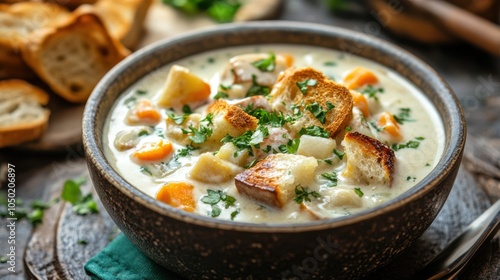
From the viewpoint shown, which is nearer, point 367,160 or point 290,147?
point 367,160

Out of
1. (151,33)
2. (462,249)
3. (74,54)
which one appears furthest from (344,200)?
(151,33)

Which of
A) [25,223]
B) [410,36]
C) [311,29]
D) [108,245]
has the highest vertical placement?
[311,29]

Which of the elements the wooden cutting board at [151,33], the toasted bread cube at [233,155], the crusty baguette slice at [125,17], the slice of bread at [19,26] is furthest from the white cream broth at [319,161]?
the slice of bread at [19,26]

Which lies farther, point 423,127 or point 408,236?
point 423,127

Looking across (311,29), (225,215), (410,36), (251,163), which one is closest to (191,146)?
(251,163)

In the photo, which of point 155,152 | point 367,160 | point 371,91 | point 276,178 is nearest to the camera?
point 276,178

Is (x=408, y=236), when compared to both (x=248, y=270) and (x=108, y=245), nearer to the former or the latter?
(x=248, y=270)

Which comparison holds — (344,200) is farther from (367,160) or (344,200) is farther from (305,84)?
(305,84)
